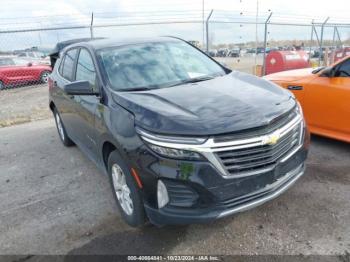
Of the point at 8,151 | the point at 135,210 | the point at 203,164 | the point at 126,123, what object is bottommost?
the point at 8,151

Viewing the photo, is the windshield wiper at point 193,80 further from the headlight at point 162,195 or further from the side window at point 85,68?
the headlight at point 162,195

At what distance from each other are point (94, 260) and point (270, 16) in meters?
10.4

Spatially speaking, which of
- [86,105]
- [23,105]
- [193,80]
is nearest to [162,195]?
[193,80]

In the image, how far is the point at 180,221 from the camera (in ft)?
8.21

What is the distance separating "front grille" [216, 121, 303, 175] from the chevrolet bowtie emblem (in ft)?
0.08

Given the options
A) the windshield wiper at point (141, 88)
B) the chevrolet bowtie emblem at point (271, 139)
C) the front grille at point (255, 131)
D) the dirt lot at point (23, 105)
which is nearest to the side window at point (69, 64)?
the windshield wiper at point (141, 88)

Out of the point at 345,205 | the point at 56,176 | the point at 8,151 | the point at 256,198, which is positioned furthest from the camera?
the point at 8,151

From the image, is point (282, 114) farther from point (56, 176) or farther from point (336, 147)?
point (56, 176)

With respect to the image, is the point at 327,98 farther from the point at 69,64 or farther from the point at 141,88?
the point at 69,64

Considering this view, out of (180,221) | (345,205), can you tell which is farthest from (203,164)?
(345,205)

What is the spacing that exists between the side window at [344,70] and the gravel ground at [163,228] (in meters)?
1.08

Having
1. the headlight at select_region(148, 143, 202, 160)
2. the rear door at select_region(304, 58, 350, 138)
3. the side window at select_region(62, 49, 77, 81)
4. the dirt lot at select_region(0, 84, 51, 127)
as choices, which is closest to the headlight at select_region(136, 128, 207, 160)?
the headlight at select_region(148, 143, 202, 160)

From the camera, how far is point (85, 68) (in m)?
3.94

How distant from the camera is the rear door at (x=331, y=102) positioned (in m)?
4.34
